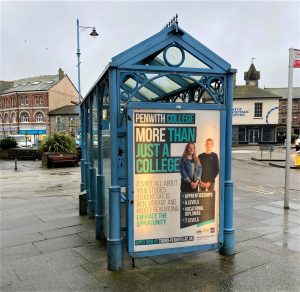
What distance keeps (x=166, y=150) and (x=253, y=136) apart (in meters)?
45.3

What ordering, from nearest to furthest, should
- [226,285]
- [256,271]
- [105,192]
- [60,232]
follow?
[226,285]
[256,271]
[105,192]
[60,232]

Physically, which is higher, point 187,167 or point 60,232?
point 187,167

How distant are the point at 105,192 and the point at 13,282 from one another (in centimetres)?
184

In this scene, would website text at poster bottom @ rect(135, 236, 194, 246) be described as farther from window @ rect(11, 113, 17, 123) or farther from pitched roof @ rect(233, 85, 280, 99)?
window @ rect(11, 113, 17, 123)

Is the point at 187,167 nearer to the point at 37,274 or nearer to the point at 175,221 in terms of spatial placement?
the point at 175,221

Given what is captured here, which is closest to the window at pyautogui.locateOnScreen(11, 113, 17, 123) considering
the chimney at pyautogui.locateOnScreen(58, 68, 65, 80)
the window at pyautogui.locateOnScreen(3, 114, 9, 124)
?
the window at pyautogui.locateOnScreen(3, 114, 9, 124)

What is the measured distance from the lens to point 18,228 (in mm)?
6426

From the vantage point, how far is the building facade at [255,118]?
46.2 meters

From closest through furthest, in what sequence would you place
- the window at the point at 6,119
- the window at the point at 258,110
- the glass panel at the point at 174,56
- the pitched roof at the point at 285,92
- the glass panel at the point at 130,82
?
the glass panel at the point at 174,56
the glass panel at the point at 130,82
the window at the point at 258,110
the pitched roof at the point at 285,92
the window at the point at 6,119

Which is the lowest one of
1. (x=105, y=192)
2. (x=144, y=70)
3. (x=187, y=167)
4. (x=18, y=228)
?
(x=18, y=228)

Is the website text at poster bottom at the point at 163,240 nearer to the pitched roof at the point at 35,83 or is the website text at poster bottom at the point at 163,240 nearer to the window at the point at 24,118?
the pitched roof at the point at 35,83

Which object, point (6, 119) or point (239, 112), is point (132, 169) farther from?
point (6, 119)

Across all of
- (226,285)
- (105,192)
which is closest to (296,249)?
(226,285)

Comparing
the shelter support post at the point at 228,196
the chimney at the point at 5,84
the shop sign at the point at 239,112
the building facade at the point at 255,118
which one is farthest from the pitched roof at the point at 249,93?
the chimney at the point at 5,84
